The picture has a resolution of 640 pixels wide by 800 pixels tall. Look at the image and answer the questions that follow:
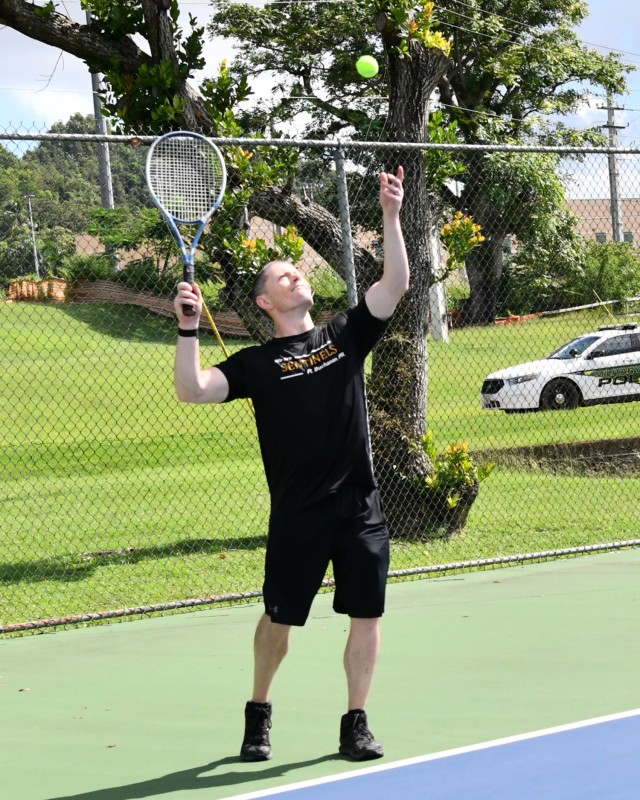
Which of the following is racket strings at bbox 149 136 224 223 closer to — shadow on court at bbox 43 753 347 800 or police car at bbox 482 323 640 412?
shadow on court at bbox 43 753 347 800

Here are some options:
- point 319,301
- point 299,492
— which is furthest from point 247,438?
point 299,492

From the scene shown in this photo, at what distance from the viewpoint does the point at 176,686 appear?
18.4ft

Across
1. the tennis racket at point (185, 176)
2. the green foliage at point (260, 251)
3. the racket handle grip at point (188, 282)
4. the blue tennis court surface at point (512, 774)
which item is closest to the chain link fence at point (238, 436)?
the green foliage at point (260, 251)

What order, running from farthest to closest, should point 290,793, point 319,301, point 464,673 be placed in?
point 319,301, point 464,673, point 290,793

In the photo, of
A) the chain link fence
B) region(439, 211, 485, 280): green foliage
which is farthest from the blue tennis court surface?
region(439, 211, 485, 280): green foliage

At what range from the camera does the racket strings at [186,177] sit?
532 centimetres

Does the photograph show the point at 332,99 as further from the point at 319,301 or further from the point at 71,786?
the point at 71,786

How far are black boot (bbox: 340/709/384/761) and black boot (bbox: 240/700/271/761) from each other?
0.27 meters

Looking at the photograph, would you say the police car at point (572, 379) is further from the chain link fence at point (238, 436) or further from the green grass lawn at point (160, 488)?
the chain link fence at point (238, 436)

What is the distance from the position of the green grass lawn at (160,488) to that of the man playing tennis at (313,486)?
11.7ft

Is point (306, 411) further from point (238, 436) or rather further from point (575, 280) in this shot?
point (575, 280)

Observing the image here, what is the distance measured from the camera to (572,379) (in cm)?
1773

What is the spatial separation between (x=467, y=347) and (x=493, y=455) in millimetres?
1560

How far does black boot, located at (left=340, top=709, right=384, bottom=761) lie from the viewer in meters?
4.34
